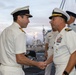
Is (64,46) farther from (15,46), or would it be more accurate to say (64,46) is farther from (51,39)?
(51,39)

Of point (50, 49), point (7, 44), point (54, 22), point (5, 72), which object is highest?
point (54, 22)

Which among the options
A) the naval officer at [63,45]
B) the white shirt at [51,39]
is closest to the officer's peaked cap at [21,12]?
the naval officer at [63,45]

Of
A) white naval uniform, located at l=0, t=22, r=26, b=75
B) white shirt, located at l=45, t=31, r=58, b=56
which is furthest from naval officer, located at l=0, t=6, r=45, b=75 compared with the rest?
white shirt, located at l=45, t=31, r=58, b=56

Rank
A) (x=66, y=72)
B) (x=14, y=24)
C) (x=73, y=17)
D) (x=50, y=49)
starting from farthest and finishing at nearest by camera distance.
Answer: (x=50, y=49), (x=73, y=17), (x=14, y=24), (x=66, y=72)

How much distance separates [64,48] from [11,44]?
2.37 feet

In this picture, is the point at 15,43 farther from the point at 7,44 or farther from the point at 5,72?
the point at 5,72

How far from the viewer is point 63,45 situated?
4176 millimetres

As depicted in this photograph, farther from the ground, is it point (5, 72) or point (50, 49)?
point (5, 72)

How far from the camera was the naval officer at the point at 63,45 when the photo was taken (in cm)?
407

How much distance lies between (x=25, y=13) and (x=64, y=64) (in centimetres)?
89

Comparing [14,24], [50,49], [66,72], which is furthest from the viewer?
[50,49]

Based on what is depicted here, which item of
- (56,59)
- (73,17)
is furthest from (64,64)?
(73,17)

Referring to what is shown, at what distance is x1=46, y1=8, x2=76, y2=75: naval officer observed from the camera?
4.07 m

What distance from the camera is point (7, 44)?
427 centimetres
